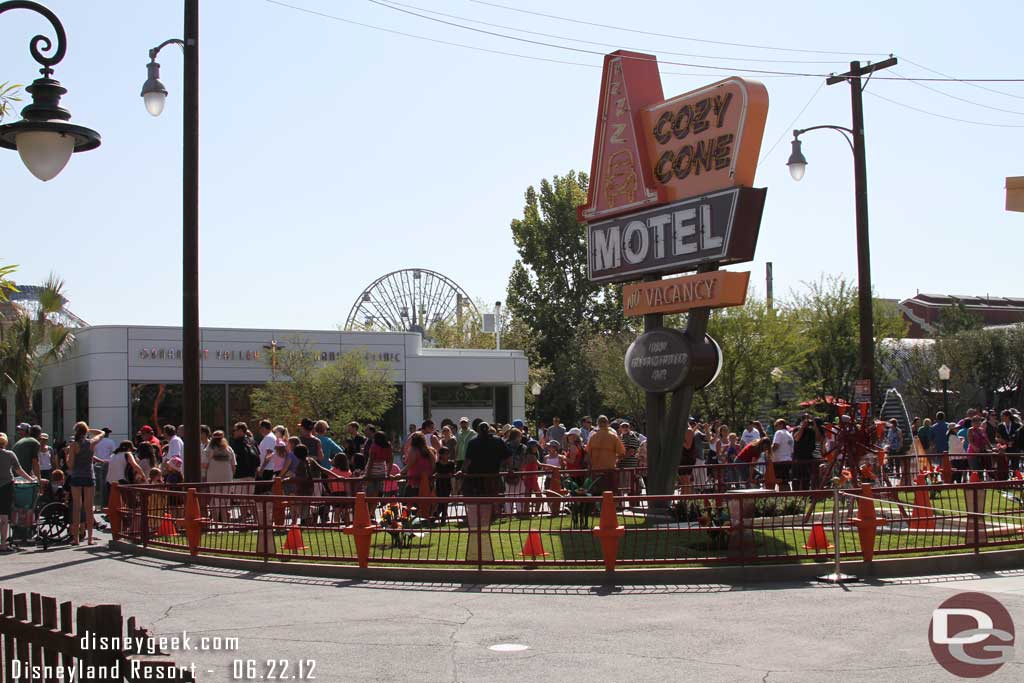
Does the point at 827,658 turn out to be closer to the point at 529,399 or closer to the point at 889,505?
the point at 889,505

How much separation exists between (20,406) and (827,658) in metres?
38.3

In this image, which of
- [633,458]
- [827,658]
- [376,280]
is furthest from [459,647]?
[376,280]

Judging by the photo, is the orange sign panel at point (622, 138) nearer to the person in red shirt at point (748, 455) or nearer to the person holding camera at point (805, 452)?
the person in red shirt at point (748, 455)

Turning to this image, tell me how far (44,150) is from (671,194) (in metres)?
13.3

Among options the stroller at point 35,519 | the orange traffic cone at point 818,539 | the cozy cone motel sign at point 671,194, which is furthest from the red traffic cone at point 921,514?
the stroller at point 35,519

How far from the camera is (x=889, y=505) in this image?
13969 millimetres

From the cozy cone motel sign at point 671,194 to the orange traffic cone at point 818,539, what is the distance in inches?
191

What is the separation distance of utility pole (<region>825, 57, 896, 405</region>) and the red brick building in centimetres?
6688

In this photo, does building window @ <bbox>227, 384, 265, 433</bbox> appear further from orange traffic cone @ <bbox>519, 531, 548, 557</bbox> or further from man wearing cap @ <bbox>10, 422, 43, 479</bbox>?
orange traffic cone @ <bbox>519, 531, 548, 557</bbox>

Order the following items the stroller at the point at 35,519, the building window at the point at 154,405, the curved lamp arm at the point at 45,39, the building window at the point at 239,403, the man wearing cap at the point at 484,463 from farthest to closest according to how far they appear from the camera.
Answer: the building window at the point at 239,403, the building window at the point at 154,405, the man wearing cap at the point at 484,463, the stroller at the point at 35,519, the curved lamp arm at the point at 45,39

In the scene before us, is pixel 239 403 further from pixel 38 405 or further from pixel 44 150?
pixel 44 150

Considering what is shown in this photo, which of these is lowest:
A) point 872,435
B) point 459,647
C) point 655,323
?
point 459,647

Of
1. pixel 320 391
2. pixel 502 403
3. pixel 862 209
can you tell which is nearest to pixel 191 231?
pixel 862 209
